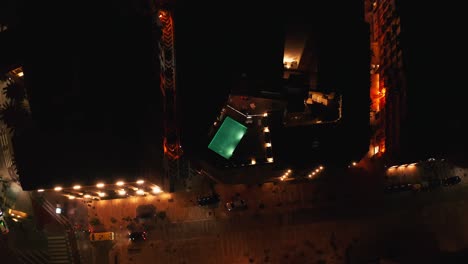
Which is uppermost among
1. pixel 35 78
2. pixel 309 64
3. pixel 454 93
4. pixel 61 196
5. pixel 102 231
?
pixel 309 64

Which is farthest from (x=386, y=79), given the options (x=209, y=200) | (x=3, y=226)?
(x=3, y=226)

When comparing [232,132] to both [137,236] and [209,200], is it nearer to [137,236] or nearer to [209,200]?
[209,200]

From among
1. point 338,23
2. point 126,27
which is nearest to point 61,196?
point 126,27

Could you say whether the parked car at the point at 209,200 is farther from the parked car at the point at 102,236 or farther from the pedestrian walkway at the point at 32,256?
the pedestrian walkway at the point at 32,256

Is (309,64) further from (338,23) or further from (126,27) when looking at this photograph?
(126,27)

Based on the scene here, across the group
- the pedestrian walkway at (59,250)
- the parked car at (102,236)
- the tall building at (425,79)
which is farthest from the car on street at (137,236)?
the tall building at (425,79)

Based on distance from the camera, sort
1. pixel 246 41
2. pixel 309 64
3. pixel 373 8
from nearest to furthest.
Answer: pixel 246 41 → pixel 309 64 → pixel 373 8
